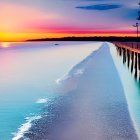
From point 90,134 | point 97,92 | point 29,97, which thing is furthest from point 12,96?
point 90,134

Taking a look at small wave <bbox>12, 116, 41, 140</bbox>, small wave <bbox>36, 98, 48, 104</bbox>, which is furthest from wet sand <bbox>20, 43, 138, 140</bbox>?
small wave <bbox>36, 98, 48, 104</bbox>

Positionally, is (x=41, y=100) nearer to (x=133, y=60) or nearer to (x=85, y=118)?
(x=85, y=118)

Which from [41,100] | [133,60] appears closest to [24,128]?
[41,100]

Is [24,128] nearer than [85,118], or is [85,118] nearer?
[24,128]

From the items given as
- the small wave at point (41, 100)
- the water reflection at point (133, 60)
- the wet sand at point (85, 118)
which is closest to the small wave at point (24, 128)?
the wet sand at point (85, 118)

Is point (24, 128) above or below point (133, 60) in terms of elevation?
above

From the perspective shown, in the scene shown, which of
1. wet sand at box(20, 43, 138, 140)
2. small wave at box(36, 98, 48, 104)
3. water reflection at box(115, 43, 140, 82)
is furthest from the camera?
water reflection at box(115, 43, 140, 82)

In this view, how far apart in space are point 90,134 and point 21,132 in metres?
2.09

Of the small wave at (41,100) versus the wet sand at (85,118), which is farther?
the small wave at (41,100)

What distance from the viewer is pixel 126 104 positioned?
652 inches

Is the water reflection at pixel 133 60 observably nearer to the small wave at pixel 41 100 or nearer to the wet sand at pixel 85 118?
the wet sand at pixel 85 118

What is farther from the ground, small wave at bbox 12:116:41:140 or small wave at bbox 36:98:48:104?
small wave at bbox 12:116:41:140

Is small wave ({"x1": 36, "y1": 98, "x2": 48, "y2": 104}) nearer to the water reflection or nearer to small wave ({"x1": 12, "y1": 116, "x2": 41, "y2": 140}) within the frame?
small wave ({"x1": 12, "y1": 116, "x2": 41, "y2": 140})

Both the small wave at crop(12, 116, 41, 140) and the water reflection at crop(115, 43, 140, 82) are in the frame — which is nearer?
the small wave at crop(12, 116, 41, 140)
